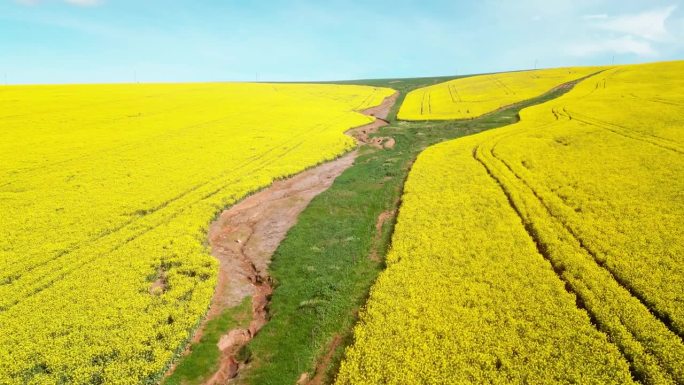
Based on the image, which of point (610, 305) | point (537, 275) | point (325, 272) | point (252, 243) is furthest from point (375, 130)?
point (610, 305)

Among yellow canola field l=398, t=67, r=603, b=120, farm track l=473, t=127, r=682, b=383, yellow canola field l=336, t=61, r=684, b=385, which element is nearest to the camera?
farm track l=473, t=127, r=682, b=383

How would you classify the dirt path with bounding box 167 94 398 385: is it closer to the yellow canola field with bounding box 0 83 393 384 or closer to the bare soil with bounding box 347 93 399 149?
the yellow canola field with bounding box 0 83 393 384

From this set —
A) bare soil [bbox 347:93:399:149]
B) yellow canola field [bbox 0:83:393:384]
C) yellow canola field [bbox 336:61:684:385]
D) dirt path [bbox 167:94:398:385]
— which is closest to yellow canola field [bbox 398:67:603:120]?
bare soil [bbox 347:93:399:149]

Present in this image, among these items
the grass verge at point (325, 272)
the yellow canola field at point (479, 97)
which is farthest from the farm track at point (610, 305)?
the yellow canola field at point (479, 97)

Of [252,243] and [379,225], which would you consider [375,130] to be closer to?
[379,225]

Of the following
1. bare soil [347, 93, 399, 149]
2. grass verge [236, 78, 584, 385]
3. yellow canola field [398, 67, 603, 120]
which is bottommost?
grass verge [236, 78, 584, 385]

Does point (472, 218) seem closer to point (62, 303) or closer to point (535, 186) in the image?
point (535, 186)

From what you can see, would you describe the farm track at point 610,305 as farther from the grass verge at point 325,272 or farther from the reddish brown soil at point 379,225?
the grass verge at point 325,272

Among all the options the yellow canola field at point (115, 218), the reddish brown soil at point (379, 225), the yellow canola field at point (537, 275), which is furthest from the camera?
the reddish brown soil at point (379, 225)
